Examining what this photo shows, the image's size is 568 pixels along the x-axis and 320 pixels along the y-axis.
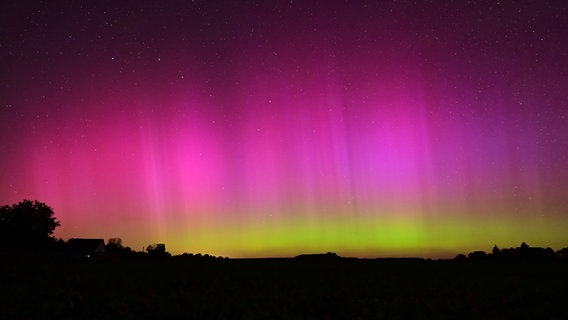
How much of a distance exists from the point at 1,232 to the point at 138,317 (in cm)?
11172

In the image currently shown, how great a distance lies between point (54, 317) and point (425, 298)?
10.2 metres

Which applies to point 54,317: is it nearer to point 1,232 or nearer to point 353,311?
point 353,311

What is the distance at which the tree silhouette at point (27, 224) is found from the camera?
108 meters

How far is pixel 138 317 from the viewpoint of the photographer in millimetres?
10508

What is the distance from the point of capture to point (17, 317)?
32.1ft

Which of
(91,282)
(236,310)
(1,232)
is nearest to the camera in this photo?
(236,310)

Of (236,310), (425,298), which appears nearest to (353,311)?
(236,310)

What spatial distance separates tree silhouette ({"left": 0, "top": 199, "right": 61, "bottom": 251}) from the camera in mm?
107562

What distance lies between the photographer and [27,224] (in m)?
110

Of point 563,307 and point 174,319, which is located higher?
point 174,319

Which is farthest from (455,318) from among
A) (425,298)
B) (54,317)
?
(54,317)

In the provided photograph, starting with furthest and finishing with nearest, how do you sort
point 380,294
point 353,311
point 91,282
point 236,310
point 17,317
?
point 91,282
point 380,294
point 353,311
point 236,310
point 17,317

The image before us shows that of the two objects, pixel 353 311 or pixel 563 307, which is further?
pixel 563 307

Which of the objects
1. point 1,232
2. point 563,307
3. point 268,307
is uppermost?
point 1,232
